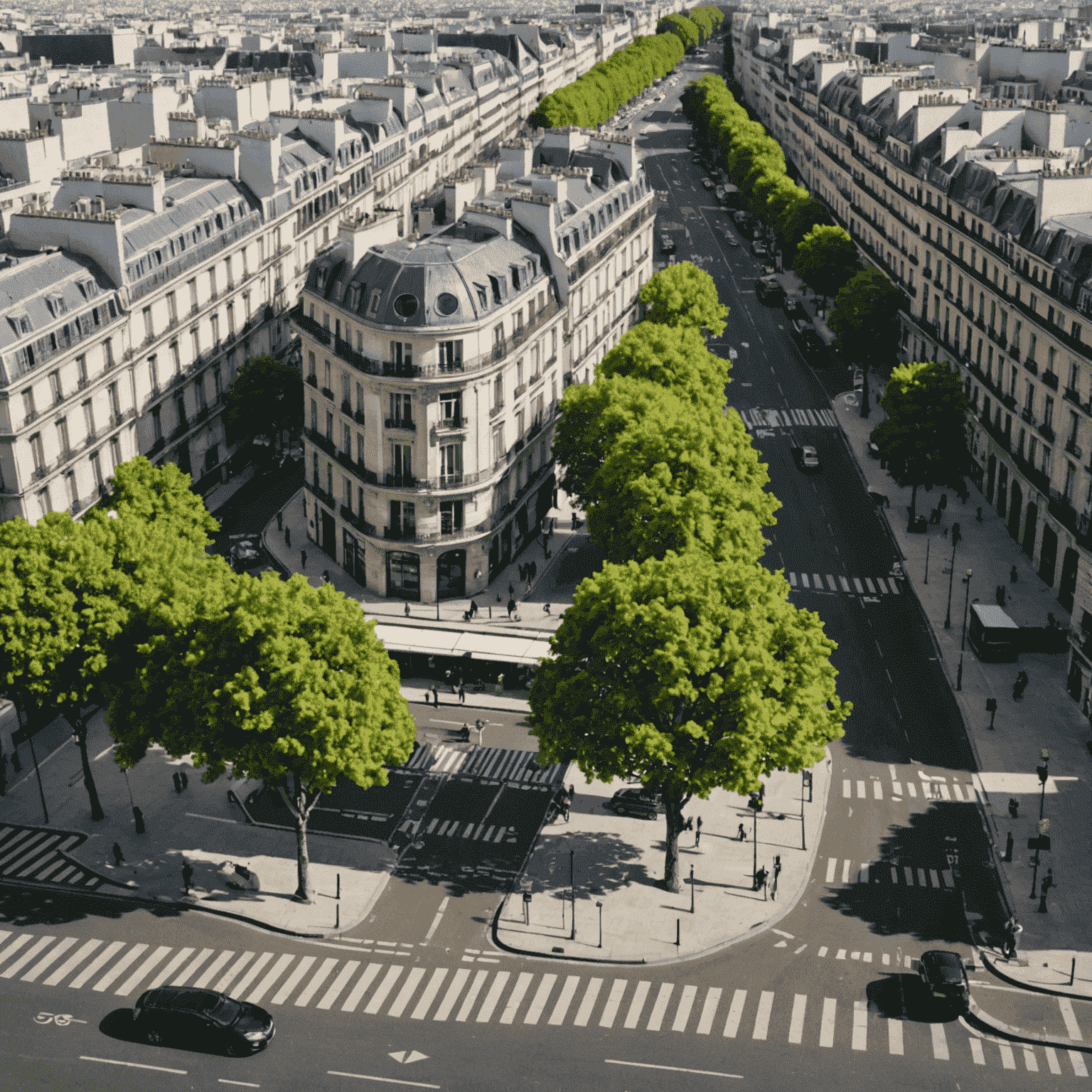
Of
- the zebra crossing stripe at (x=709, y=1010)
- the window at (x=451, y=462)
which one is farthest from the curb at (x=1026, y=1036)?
the window at (x=451, y=462)

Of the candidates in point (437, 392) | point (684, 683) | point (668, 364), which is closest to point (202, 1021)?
point (684, 683)

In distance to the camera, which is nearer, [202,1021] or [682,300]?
[202,1021]

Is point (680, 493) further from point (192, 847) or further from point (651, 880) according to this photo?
point (192, 847)

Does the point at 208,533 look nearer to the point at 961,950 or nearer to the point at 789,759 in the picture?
the point at 789,759

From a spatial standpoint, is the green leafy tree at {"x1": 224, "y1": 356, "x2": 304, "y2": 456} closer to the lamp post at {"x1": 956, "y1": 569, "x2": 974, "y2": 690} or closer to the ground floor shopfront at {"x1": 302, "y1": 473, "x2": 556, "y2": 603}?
the ground floor shopfront at {"x1": 302, "y1": 473, "x2": 556, "y2": 603}

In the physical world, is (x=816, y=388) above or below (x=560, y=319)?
below

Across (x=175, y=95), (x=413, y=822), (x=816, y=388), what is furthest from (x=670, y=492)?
(x=175, y=95)
